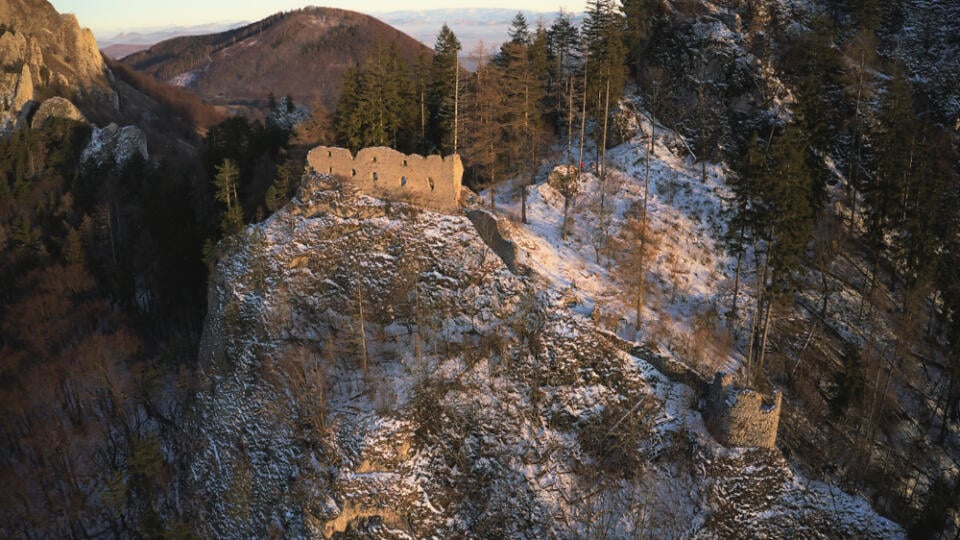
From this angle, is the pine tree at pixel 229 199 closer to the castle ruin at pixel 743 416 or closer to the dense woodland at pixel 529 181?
the dense woodland at pixel 529 181

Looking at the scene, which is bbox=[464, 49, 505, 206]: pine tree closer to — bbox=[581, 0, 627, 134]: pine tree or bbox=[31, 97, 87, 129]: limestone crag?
bbox=[581, 0, 627, 134]: pine tree

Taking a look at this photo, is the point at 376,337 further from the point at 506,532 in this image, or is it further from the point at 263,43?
the point at 263,43

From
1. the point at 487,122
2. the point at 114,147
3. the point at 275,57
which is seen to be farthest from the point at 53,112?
the point at 275,57

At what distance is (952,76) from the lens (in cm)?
4566

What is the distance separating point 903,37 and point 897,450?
3636 centimetres

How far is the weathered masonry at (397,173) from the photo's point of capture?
108ft

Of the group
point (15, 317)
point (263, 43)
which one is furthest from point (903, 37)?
point (263, 43)

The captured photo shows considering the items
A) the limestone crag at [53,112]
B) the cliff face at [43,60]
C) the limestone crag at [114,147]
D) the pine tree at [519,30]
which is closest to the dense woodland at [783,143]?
the pine tree at [519,30]

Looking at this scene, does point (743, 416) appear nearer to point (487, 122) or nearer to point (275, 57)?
point (487, 122)

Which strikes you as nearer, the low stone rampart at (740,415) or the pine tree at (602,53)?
the low stone rampart at (740,415)

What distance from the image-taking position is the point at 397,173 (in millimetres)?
33188

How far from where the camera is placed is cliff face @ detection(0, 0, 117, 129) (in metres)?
68.4

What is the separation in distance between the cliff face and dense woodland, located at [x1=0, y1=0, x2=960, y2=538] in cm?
2122

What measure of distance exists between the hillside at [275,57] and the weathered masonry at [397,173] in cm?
12100
